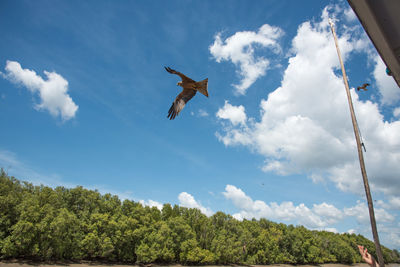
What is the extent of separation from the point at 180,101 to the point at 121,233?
1503 inches

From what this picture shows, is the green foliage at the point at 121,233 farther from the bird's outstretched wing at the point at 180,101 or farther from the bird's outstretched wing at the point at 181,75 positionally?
the bird's outstretched wing at the point at 181,75

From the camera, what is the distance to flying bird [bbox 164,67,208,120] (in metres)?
7.54

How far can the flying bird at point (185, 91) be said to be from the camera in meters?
7.54

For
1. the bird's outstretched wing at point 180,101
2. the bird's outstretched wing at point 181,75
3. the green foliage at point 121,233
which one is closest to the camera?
the bird's outstretched wing at point 181,75

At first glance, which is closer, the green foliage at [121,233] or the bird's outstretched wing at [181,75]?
the bird's outstretched wing at [181,75]

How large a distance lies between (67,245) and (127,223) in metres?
Answer: 9.01

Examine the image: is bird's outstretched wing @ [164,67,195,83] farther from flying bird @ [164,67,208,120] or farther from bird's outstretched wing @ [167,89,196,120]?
bird's outstretched wing @ [167,89,196,120]

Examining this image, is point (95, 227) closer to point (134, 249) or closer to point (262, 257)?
point (134, 249)

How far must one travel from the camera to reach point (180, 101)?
808 cm

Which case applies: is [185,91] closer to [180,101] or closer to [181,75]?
[180,101]

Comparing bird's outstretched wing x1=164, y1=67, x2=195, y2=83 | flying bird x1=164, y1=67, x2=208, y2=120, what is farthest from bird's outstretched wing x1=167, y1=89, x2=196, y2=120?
bird's outstretched wing x1=164, y1=67, x2=195, y2=83

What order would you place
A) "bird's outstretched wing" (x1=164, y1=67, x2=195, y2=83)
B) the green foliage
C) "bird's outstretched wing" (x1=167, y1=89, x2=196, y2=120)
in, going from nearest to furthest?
"bird's outstretched wing" (x1=164, y1=67, x2=195, y2=83), "bird's outstretched wing" (x1=167, y1=89, x2=196, y2=120), the green foliage

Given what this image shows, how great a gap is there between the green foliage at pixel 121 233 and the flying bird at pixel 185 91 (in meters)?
33.1

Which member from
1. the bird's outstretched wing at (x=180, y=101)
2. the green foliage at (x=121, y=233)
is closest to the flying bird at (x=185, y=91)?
the bird's outstretched wing at (x=180, y=101)
